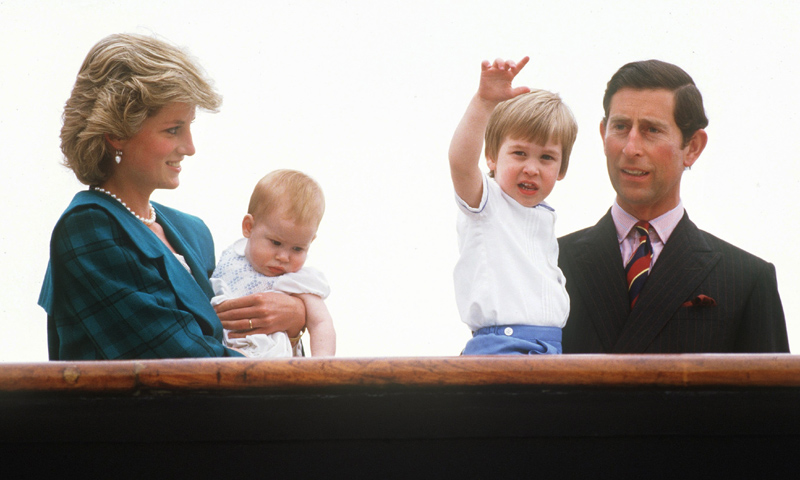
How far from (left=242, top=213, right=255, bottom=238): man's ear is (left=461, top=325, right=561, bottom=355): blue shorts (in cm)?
62

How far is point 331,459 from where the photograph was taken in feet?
3.28

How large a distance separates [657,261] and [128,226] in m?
1.18

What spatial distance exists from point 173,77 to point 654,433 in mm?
1089

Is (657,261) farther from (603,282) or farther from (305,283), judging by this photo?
(305,283)

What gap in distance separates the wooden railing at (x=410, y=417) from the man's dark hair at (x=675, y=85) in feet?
3.49

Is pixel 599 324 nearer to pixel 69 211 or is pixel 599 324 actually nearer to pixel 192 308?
pixel 192 308

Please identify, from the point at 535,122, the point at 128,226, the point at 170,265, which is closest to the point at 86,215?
the point at 128,226

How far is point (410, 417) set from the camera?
0.98 meters

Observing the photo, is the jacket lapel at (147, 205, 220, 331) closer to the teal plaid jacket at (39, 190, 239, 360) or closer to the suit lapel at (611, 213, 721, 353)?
the teal plaid jacket at (39, 190, 239, 360)

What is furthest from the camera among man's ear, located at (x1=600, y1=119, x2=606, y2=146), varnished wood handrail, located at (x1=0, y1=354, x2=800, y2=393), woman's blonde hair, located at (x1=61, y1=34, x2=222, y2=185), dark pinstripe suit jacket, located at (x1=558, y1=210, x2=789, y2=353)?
man's ear, located at (x1=600, y1=119, x2=606, y2=146)

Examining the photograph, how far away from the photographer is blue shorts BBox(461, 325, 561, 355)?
1.50 meters

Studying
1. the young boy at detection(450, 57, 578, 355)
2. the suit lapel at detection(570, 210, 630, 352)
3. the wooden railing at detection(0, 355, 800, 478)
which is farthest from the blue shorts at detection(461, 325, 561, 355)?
the wooden railing at detection(0, 355, 800, 478)

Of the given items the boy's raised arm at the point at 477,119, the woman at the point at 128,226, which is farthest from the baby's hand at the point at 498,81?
the woman at the point at 128,226

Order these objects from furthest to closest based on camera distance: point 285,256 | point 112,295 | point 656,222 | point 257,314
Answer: point 656,222
point 285,256
point 257,314
point 112,295
